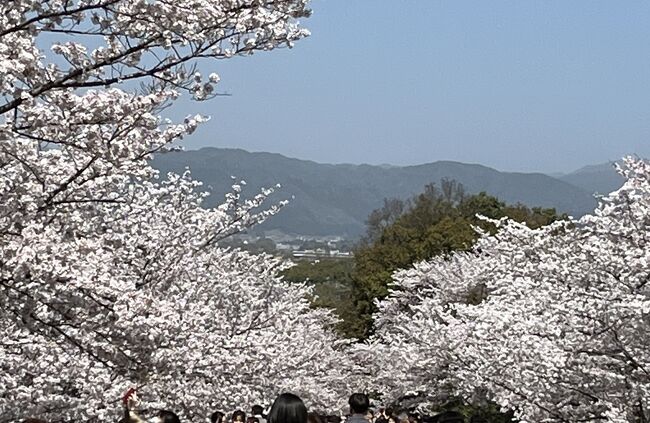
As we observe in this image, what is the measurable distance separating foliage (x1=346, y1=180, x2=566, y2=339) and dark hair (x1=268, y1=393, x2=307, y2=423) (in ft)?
92.8

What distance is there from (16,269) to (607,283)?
5.15m

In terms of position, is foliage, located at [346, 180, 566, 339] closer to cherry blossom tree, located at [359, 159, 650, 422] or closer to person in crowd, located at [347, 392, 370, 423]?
cherry blossom tree, located at [359, 159, 650, 422]

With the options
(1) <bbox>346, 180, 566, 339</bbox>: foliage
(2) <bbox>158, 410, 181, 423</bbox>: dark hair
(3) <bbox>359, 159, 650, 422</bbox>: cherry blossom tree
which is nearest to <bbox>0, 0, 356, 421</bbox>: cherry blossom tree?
(2) <bbox>158, 410, 181, 423</bbox>: dark hair

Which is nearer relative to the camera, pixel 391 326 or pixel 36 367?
pixel 36 367

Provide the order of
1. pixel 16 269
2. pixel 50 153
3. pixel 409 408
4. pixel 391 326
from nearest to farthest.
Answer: pixel 16 269 < pixel 50 153 < pixel 409 408 < pixel 391 326

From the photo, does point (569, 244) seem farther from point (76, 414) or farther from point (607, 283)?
point (76, 414)

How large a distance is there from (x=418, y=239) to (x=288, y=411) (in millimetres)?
38838

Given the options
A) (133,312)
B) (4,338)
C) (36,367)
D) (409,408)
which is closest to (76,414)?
(36,367)

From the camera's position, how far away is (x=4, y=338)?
7891mm

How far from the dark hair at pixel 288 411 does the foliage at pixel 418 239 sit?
92.8ft

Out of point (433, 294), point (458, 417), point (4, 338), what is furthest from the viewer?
point (433, 294)

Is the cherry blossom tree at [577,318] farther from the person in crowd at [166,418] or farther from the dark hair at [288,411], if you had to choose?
the dark hair at [288,411]

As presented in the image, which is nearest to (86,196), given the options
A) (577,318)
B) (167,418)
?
(167,418)

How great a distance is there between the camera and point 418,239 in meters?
43.0
